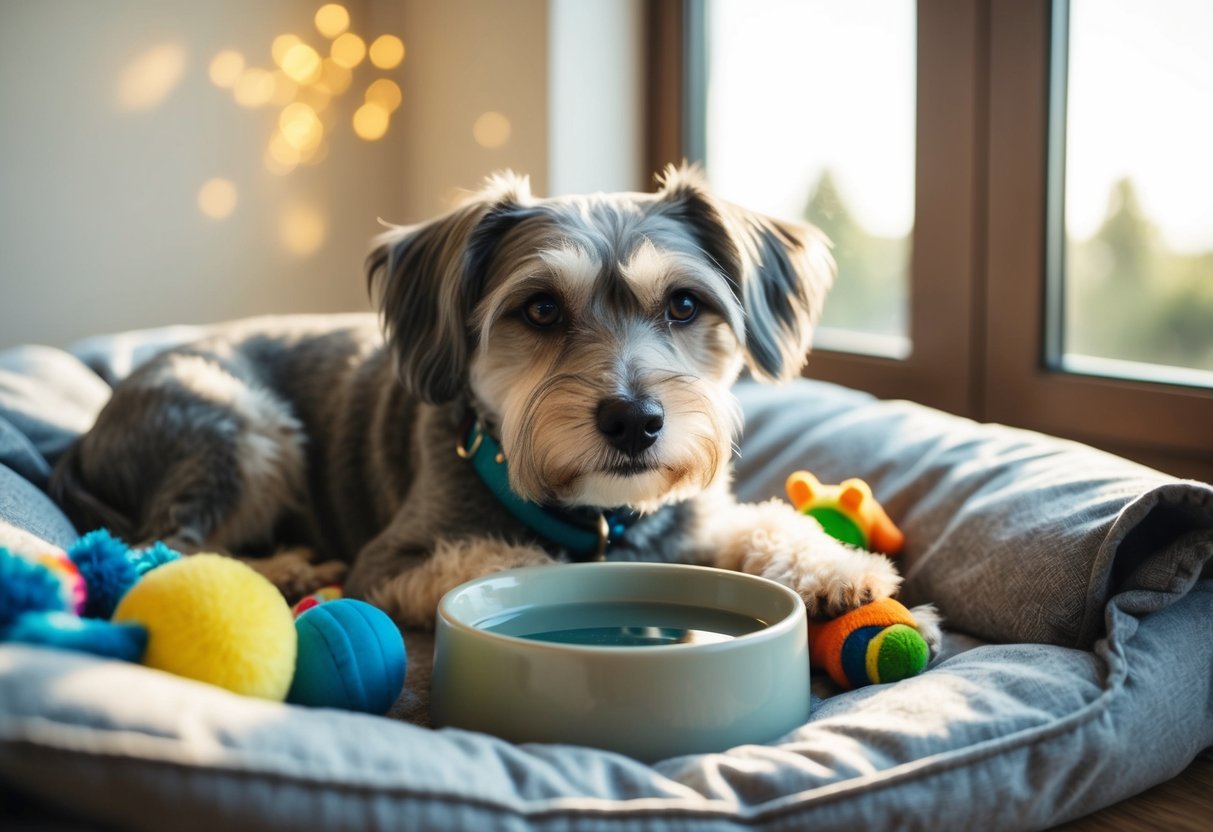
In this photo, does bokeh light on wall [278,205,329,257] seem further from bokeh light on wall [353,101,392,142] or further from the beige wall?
bokeh light on wall [353,101,392,142]

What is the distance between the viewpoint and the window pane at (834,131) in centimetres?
318

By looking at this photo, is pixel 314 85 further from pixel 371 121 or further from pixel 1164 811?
pixel 1164 811

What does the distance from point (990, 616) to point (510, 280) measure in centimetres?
99

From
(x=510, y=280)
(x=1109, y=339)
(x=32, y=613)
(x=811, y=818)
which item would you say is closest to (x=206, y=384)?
(x=510, y=280)

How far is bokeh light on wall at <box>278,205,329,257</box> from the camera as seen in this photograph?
14.7 ft

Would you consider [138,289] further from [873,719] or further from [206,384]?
[873,719]

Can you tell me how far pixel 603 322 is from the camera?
197cm

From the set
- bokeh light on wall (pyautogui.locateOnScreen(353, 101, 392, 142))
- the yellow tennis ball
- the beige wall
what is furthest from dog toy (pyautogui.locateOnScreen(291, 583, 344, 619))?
bokeh light on wall (pyautogui.locateOnScreen(353, 101, 392, 142))

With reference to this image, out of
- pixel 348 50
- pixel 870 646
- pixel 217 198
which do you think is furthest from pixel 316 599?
pixel 348 50

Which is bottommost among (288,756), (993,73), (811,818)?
(811,818)

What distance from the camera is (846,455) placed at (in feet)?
8.20

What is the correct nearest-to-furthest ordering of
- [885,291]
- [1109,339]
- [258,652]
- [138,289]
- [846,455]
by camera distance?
1. [258,652]
2. [846,455]
3. [1109,339]
4. [885,291]
5. [138,289]

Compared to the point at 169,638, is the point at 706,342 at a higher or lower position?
higher

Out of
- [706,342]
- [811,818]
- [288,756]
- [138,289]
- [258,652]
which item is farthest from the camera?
[138,289]
